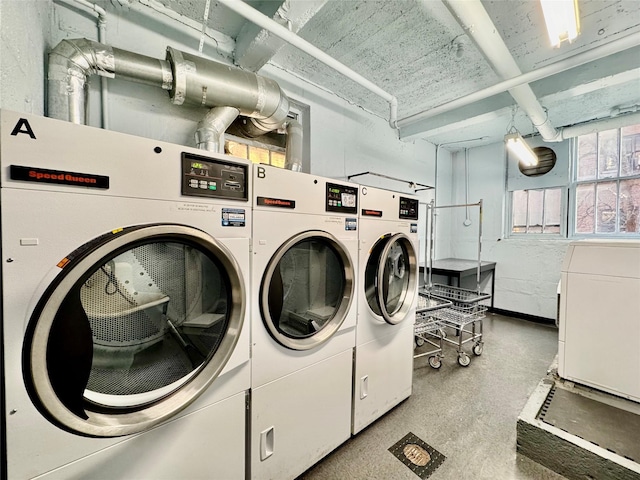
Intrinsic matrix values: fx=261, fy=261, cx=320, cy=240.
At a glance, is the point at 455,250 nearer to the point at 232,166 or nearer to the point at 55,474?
the point at 232,166

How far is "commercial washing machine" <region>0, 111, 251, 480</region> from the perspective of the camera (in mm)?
714

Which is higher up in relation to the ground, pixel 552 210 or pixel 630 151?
pixel 630 151

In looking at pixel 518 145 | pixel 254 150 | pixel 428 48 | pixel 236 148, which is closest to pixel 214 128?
pixel 236 148

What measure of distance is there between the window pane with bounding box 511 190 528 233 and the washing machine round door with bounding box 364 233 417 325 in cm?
326

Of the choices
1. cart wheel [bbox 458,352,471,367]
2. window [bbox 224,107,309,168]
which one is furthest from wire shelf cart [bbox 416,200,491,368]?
window [bbox 224,107,309,168]

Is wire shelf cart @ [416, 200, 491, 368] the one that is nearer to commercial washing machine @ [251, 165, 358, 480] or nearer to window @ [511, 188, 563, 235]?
commercial washing machine @ [251, 165, 358, 480]

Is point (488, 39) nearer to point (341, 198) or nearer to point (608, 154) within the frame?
point (341, 198)

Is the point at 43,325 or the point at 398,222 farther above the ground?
the point at 398,222

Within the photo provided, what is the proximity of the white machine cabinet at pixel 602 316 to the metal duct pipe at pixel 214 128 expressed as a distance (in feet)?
7.99

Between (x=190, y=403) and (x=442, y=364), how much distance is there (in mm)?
2598

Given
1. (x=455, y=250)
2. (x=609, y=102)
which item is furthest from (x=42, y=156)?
(x=455, y=250)

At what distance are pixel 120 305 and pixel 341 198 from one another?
116 centimetres

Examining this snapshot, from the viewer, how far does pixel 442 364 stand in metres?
2.75

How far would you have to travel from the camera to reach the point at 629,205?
3.36m
